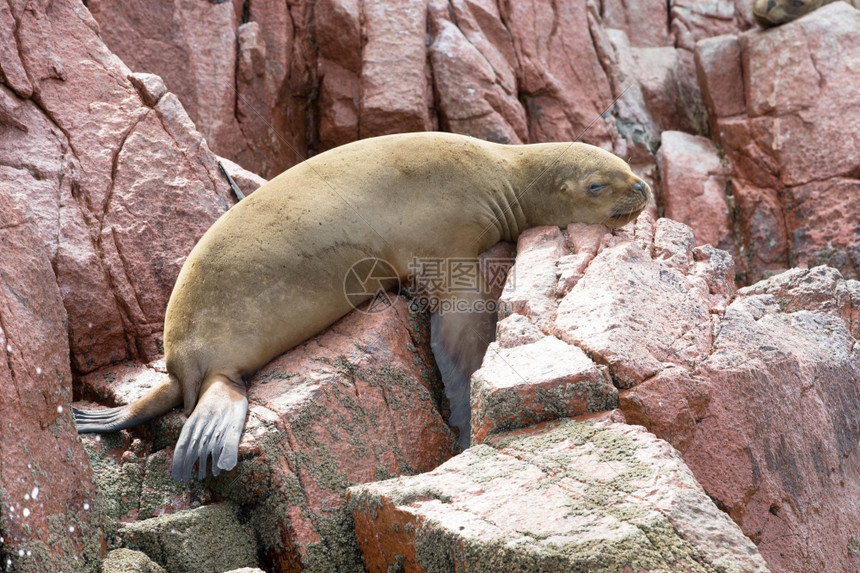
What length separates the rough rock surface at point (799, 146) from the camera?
28.2ft

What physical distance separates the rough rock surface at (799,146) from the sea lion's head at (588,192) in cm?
425

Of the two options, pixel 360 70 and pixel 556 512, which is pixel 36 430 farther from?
pixel 360 70

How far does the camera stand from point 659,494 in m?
2.91

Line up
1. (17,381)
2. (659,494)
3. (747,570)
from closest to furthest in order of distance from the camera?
(747,570) < (659,494) < (17,381)

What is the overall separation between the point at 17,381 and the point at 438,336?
6.85ft

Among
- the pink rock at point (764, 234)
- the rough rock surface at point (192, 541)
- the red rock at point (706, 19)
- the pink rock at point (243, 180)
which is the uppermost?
the red rock at point (706, 19)

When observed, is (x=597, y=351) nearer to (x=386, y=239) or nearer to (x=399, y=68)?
(x=386, y=239)

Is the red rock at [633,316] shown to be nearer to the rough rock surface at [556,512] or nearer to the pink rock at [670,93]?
the rough rock surface at [556,512]

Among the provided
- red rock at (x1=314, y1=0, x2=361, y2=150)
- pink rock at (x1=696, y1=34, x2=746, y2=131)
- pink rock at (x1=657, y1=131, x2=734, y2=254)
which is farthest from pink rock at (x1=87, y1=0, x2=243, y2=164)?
pink rock at (x1=696, y1=34, x2=746, y2=131)

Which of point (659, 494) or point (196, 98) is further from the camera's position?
point (196, 98)

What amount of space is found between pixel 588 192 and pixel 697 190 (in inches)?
169

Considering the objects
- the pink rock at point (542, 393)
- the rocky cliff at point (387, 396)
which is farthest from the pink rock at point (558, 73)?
the pink rock at point (542, 393)

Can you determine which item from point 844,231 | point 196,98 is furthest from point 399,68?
point 844,231

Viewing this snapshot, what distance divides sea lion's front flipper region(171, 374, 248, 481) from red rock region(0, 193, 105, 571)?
40cm
